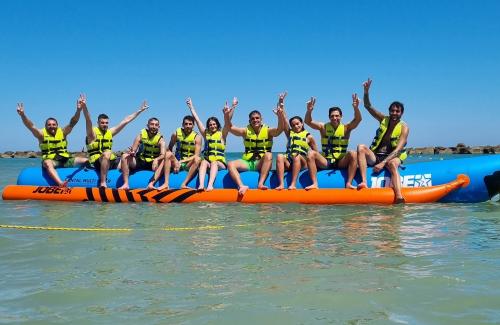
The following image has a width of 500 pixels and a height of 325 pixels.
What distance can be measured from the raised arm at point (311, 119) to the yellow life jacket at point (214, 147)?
53.2 inches

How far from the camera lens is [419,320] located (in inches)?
93.4

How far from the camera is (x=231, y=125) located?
7582mm

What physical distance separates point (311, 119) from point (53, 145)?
13.6 ft

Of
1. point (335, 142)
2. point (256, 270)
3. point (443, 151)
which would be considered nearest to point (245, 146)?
point (335, 142)

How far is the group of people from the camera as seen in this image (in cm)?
689

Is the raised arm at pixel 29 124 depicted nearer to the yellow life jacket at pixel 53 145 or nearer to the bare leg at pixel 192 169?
the yellow life jacket at pixel 53 145

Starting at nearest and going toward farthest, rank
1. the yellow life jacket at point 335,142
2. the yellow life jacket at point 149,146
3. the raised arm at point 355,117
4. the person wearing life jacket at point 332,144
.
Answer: the raised arm at point 355,117 < the person wearing life jacket at point 332,144 < the yellow life jacket at point 335,142 < the yellow life jacket at point 149,146

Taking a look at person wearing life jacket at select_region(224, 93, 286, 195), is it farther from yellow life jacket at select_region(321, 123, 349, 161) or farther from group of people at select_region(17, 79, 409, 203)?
yellow life jacket at select_region(321, 123, 349, 161)

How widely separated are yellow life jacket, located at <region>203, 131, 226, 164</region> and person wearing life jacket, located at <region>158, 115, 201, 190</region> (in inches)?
5.4

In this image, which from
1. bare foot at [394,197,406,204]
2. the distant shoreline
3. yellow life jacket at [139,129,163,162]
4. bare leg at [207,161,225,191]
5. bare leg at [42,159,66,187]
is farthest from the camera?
the distant shoreline

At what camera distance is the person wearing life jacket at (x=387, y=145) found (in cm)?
675

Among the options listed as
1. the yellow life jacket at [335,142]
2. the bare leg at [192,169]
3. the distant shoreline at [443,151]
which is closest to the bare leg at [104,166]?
the bare leg at [192,169]

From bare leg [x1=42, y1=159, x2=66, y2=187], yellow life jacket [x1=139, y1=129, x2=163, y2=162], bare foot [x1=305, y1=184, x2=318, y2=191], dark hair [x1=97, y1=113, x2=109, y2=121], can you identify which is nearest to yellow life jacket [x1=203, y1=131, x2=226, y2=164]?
yellow life jacket [x1=139, y1=129, x2=163, y2=162]

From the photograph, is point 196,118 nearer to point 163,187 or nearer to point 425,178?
point 163,187
